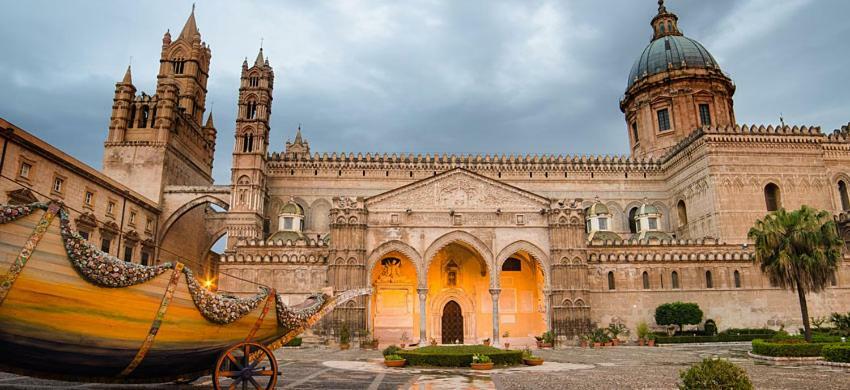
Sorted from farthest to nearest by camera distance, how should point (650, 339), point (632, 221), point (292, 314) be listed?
point (632, 221) < point (650, 339) < point (292, 314)

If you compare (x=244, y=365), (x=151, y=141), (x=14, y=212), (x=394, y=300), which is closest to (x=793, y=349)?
(x=244, y=365)

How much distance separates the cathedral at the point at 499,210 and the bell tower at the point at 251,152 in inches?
5.2

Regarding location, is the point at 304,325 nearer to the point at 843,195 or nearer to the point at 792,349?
the point at 792,349

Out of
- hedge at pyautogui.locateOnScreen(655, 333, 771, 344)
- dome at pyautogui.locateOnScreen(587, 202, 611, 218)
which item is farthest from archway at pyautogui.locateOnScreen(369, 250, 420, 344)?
dome at pyautogui.locateOnScreen(587, 202, 611, 218)

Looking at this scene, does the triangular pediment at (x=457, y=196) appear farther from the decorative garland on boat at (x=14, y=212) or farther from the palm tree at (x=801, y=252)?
the decorative garland on boat at (x=14, y=212)

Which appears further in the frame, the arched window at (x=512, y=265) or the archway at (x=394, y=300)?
the arched window at (x=512, y=265)

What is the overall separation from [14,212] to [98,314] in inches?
70.6

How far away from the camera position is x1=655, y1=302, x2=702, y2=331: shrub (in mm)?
29000

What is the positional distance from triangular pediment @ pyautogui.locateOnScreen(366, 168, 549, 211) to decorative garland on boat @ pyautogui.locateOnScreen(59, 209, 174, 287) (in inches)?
849

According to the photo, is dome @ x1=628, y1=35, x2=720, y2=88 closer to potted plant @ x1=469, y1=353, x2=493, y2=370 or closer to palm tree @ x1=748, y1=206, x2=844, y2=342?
palm tree @ x1=748, y1=206, x2=844, y2=342

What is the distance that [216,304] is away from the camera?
9000mm

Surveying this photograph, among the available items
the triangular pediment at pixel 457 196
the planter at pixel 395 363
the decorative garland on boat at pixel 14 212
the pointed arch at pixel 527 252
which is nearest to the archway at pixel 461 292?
the pointed arch at pixel 527 252

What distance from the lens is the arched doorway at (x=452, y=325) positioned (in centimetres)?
3181

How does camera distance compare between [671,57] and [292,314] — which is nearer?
[292,314]
